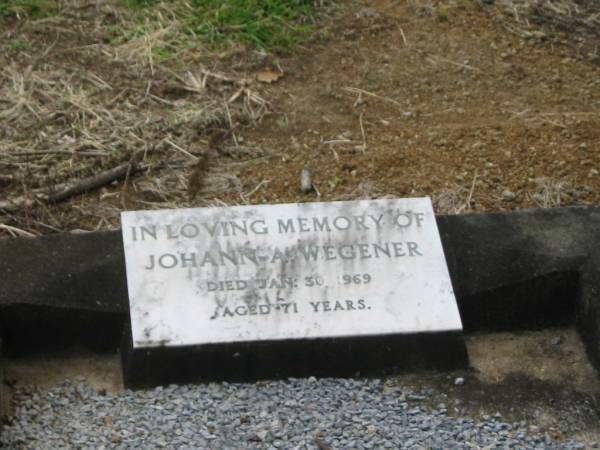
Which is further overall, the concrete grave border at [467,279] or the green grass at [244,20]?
the green grass at [244,20]

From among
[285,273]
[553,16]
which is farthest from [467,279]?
[553,16]

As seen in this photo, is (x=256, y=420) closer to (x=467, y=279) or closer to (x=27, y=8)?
(x=467, y=279)

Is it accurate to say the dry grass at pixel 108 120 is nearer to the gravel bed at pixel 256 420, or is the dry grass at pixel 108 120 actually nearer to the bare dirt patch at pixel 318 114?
the bare dirt patch at pixel 318 114

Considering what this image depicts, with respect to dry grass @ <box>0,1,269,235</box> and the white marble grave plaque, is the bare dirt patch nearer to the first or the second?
dry grass @ <box>0,1,269,235</box>

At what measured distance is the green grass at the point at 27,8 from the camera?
619cm

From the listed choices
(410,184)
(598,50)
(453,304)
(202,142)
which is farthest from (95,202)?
(598,50)

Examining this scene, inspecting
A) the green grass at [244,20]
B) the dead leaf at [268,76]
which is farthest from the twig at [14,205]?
the green grass at [244,20]

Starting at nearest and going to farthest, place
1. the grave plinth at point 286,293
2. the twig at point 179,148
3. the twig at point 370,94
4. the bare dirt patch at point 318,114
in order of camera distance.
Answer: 1. the grave plinth at point 286,293
2. the bare dirt patch at point 318,114
3. the twig at point 179,148
4. the twig at point 370,94

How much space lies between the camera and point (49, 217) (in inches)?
187

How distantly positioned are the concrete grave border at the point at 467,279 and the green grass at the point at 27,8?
93.2 inches

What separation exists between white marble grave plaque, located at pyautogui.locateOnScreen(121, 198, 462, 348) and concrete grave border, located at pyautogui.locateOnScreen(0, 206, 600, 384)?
0.12m

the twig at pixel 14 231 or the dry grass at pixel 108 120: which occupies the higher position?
the twig at pixel 14 231

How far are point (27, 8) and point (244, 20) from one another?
1.06 meters

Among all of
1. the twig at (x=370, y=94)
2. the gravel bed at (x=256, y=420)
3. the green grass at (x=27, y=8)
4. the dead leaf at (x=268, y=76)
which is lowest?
the green grass at (x=27, y=8)
